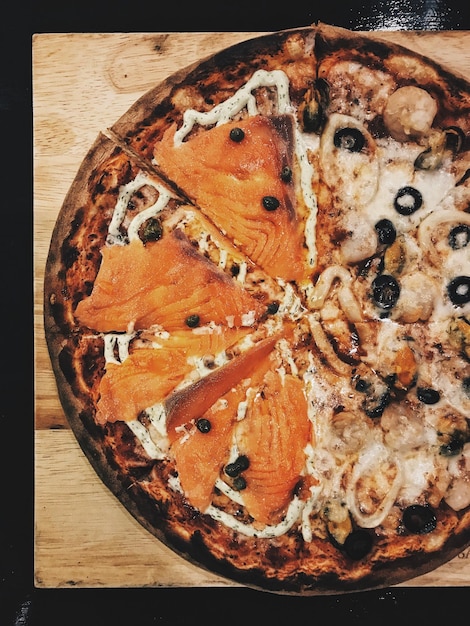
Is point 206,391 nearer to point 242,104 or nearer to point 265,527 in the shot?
point 265,527

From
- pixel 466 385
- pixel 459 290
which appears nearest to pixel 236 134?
pixel 459 290

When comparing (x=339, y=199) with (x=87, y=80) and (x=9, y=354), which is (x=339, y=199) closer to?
(x=87, y=80)

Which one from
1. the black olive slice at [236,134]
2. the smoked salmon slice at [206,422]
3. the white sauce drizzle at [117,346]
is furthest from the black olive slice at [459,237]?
the white sauce drizzle at [117,346]

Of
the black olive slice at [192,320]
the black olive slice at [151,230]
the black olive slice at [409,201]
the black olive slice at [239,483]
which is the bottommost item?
the black olive slice at [239,483]

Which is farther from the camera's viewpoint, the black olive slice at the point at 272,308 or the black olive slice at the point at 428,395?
the black olive slice at the point at 272,308

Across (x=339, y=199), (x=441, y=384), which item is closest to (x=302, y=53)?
(x=339, y=199)

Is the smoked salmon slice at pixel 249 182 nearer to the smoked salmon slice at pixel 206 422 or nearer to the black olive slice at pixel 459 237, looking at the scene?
the smoked salmon slice at pixel 206 422
